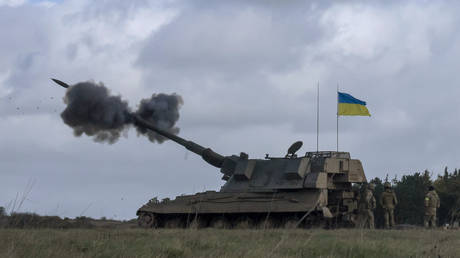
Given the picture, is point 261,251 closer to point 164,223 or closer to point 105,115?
point 164,223

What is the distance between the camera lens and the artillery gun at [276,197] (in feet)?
86.1

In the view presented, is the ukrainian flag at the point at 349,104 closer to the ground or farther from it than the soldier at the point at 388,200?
farther from it

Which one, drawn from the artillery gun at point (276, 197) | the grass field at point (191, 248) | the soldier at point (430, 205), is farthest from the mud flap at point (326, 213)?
the grass field at point (191, 248)

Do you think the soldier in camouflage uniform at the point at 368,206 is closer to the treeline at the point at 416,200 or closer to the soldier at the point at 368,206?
the soldier at the point at 368,206

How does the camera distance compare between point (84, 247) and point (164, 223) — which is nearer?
point (84, 247)

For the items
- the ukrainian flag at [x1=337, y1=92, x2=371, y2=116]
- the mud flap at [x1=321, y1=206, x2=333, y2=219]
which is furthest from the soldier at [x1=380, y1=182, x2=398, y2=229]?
the ukrainian flag at [x1=337, y1=92, x2=371, y2=116]

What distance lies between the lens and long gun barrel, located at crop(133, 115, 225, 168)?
97.1 ft

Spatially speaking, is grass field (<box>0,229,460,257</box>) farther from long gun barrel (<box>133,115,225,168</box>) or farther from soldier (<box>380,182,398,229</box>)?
long gun barrel (<box>133,115,225,168</box>)

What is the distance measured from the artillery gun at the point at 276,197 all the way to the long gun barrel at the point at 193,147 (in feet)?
2.41

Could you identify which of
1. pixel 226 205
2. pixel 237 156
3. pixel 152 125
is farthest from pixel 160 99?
pixel 226 205

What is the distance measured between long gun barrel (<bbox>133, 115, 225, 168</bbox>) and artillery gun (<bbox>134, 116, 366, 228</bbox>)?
73 centimetres

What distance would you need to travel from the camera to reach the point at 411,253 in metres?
13.6

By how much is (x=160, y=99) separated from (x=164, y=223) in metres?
6.02

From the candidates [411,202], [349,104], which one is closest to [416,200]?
[411,202]
